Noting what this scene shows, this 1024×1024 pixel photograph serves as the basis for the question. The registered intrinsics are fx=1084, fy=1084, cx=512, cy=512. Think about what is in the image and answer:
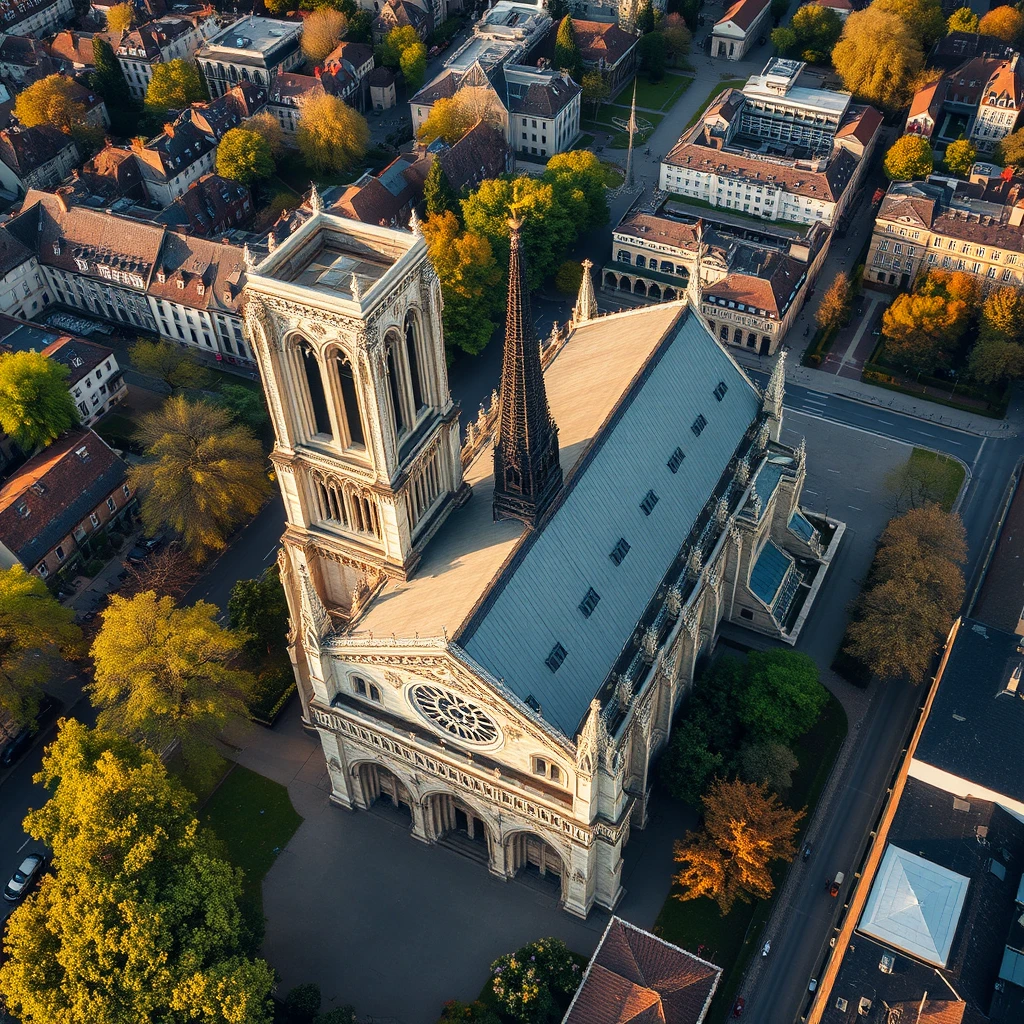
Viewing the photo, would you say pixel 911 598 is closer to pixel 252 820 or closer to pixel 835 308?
pixel 835 308

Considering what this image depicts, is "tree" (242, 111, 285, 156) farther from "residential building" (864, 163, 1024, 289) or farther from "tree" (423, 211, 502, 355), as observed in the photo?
"residential building" (864, 163, 1024, 289)

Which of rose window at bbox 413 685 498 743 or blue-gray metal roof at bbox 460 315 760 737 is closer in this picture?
rose window at bbox 413 685 498 743

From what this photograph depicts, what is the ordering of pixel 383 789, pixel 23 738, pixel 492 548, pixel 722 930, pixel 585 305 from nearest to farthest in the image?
pixel 492 548, pixel 722 930, pixel 383 789, pixel 23 738, pixel 585 305

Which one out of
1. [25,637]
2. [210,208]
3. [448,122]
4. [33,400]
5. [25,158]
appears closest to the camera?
[25,637]

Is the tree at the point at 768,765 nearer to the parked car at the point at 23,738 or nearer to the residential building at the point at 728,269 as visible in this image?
the residential building at the point at 728,269

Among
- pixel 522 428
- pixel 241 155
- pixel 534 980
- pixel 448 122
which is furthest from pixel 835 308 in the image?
pixel 534 980

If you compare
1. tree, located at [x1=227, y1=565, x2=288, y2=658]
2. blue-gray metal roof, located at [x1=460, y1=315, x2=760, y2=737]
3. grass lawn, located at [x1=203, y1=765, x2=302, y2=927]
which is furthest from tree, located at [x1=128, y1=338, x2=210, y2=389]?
blue-gray metal roof, located at [x1=460, y1=315, x2=760, y2=737]
